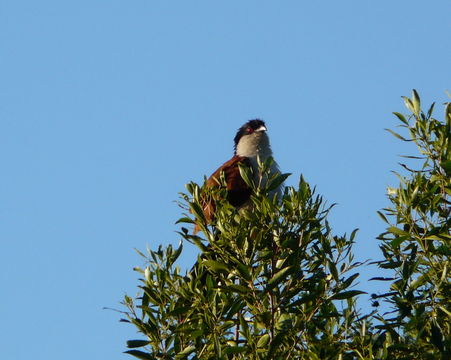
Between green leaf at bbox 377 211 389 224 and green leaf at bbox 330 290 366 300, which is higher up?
green leaf at bbox 377 211 389 224

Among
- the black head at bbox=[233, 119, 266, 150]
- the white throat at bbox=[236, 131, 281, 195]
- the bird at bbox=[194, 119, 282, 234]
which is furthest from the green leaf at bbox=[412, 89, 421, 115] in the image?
the black head at bbox=[233, 119, 266, 150]

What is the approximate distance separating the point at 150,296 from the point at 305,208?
1.24 meters

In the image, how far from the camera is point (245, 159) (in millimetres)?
11625

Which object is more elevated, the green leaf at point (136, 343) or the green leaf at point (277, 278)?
the green leaf at point (277, 278)

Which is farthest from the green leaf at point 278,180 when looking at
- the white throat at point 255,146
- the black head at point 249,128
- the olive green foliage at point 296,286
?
the black head at point 249,128

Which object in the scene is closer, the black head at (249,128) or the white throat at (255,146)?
the white throat at (255,146)

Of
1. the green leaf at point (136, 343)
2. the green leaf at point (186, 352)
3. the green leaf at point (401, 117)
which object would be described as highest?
the green leaf at point (401, 117)

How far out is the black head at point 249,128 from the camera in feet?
42.9

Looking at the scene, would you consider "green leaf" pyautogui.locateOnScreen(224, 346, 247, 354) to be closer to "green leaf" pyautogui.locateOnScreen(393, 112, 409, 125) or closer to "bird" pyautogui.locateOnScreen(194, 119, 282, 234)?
"green leaf" pyautogui.locateOnScreen(393, 112, 409, 125)

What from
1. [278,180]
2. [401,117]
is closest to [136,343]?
[278,180]

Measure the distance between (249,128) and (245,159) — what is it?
1.62 metres

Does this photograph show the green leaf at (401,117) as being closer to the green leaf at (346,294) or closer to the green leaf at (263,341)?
the green leaf at (346,294)

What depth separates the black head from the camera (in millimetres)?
13078

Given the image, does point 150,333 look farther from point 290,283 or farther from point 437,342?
point 437,342
